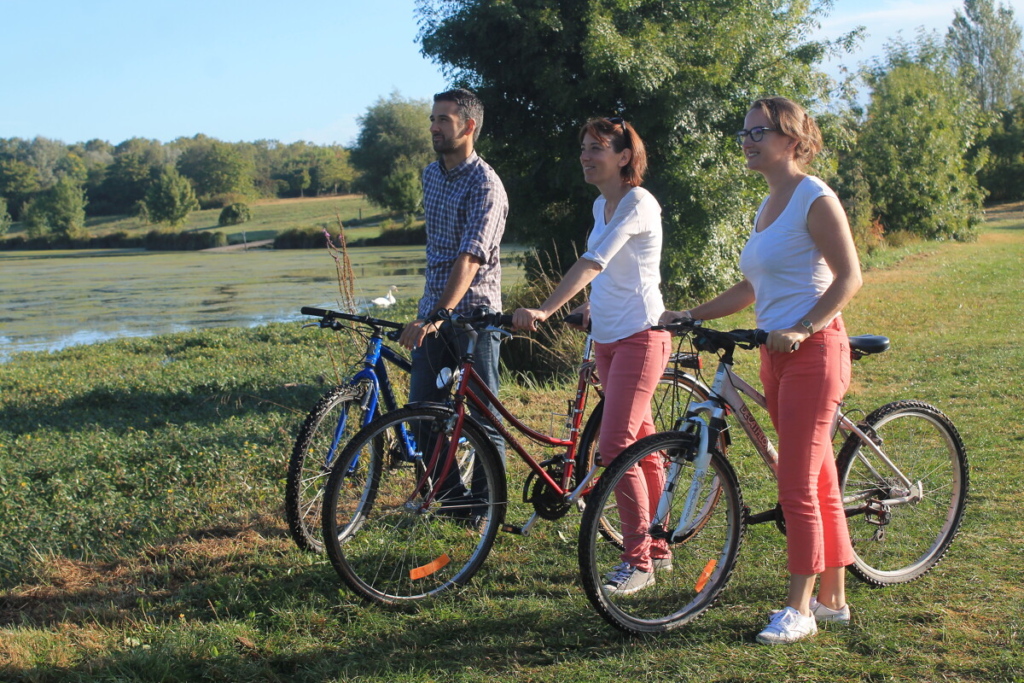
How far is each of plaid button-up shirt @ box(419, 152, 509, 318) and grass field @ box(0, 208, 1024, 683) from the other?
1321mm

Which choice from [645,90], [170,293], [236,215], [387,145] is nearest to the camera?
[645,90]

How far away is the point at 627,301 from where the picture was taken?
13.2 ft

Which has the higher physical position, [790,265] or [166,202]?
[166,202]

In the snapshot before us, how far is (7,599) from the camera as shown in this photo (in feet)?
14.6

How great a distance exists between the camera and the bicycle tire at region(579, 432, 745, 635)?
3564 millimetres

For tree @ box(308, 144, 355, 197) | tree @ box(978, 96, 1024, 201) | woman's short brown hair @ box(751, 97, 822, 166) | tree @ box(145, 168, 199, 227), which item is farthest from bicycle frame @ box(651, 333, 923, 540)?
tree @ box(308, 144, 355, 197)

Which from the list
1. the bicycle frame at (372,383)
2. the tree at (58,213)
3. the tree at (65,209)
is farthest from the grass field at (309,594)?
the tree at (65,209)

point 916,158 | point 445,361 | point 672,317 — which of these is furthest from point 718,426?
point 916,158

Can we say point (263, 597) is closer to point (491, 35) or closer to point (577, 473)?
point (577, 473)

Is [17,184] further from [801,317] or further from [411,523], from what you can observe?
[801,317]

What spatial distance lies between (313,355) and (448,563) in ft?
26.6

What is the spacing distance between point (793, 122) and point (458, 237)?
6.03 ft

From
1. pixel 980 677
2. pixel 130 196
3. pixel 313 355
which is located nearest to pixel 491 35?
pixel 313 355

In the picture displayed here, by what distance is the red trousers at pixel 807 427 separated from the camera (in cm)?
351
